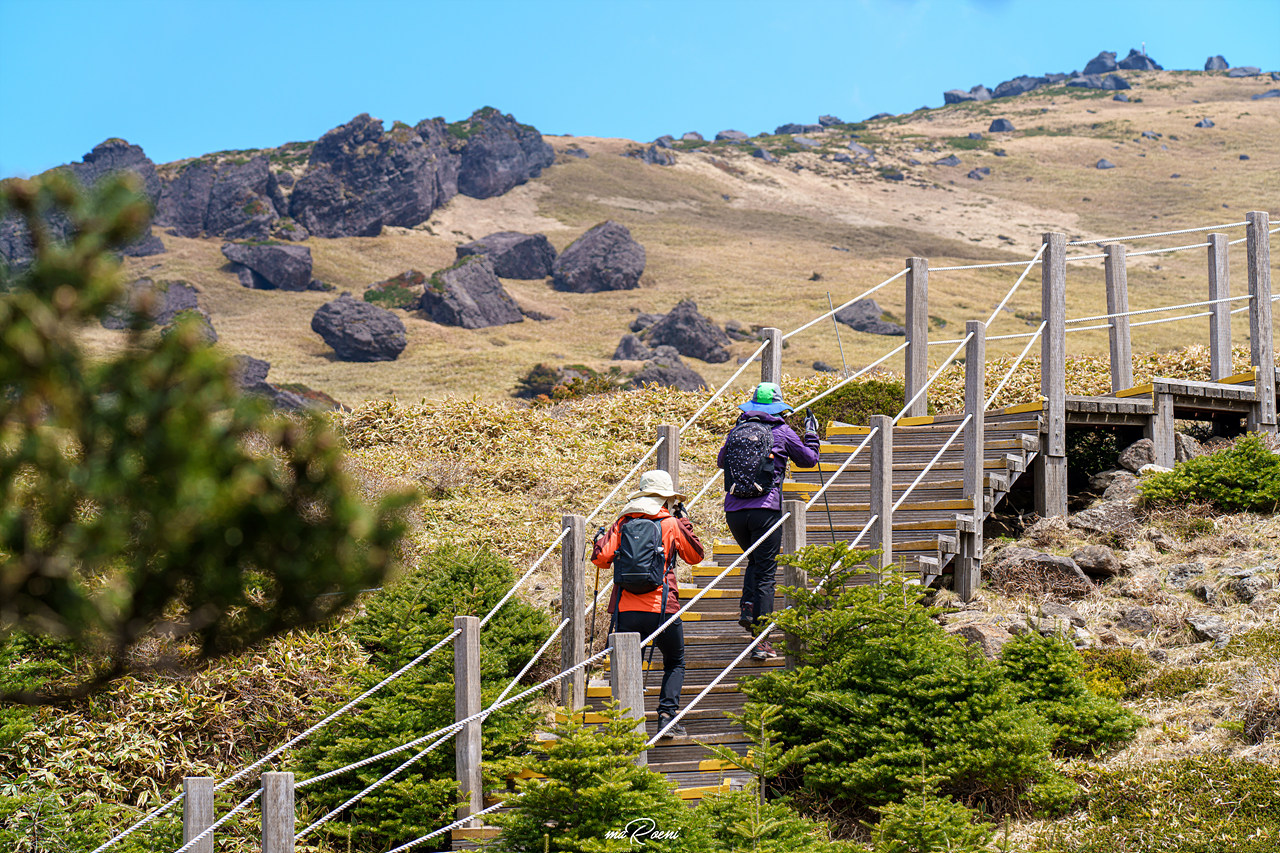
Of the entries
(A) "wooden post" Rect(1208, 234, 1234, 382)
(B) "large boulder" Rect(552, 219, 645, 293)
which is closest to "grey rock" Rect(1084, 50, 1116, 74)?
(B) "large boulder" Rect(552, 219, 645, 293)

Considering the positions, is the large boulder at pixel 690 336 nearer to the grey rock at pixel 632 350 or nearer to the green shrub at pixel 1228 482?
the grey rock at pixel 632 350

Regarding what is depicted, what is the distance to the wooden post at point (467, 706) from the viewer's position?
5848 millimetres

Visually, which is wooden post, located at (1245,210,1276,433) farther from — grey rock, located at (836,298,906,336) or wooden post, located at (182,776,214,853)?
grey rock, located at (836,298,906,336)

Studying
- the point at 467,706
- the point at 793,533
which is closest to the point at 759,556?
the point at 793,533

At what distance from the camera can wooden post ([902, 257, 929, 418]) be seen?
10.1 metres

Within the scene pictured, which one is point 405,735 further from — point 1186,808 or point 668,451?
point 1186,808

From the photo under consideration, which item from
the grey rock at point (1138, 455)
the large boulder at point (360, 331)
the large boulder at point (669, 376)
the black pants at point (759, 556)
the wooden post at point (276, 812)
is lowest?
the wooden post at point (276, 812)

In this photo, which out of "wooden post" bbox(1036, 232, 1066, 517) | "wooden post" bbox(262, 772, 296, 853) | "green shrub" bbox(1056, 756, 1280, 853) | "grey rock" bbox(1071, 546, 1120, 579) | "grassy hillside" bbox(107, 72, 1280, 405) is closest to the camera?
"wooden post" bbox(262, 772, 296, 853)

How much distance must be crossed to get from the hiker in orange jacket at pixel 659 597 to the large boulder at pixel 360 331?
36.4 metres

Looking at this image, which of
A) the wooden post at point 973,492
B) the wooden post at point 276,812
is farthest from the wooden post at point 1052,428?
the wooden post at point 276,812

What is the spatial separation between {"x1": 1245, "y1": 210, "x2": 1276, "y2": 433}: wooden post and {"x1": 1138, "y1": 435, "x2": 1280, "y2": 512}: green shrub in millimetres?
1085

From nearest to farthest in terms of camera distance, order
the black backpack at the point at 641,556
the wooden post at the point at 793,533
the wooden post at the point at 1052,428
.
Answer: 1. the black backpack at the point at 641,556
2. the wooden post at the point at 793,533
3. the wooden post at the point at 1052,428

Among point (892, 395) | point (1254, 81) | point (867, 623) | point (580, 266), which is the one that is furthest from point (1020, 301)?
point (1254, 81)

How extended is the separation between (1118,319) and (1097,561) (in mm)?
Answer: 2697
